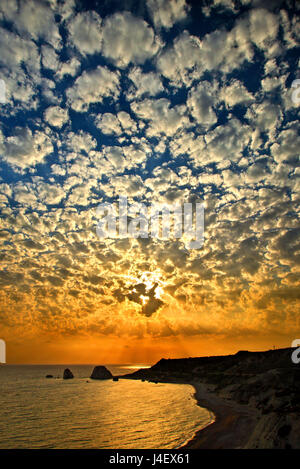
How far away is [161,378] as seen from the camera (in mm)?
145500

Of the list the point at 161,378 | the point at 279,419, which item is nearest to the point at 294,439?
the point at 279,419

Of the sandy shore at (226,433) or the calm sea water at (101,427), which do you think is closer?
the sandy shore at (226,433)

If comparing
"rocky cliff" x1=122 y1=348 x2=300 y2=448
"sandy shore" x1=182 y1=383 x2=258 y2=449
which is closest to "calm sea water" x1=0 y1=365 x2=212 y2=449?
"sandy shore" x1=182 y1=383 x2=258 y2=449

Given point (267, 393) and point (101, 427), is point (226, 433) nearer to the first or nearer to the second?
point (101, 427)

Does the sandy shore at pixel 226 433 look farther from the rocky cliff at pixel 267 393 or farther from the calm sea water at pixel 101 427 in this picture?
the calm sea water at pixel 101 427

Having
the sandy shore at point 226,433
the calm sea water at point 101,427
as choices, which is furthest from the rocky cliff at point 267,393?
the calm sea water at point 101,427

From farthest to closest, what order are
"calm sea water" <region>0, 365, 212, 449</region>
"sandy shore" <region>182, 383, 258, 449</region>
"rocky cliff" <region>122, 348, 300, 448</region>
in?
"calm sea water" <region>0, 365, 212, 449</region> → "sandy shore" <region>182, 383, 258, 449</region> → "rocky cliff" <region>122, 348, 300, 448</region>

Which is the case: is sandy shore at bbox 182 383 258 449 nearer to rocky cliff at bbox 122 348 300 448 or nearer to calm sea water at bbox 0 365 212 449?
rocky cliff at bbox 122 348 300 448

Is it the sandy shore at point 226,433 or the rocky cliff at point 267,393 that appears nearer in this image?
the rocky cliff at point 267,393

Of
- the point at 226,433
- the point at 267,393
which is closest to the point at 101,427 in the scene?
the point at 226,433

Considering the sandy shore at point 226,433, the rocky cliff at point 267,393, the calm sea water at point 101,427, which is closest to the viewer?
the rocky cliff at point 267,393

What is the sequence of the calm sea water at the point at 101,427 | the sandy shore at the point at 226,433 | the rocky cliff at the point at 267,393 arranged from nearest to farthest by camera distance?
the rocky cliff at the point at 267,393
the sandy shore at the point at 226,433
the calm sea water at the point at 101,427
